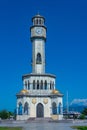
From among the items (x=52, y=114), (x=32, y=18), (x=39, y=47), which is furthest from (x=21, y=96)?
(x=32, y=18)

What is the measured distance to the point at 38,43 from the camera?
7362 centimetres

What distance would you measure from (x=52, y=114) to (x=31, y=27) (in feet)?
68.2

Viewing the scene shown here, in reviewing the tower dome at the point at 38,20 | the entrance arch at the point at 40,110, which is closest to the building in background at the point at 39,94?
the entrance arch at the point at 40,110

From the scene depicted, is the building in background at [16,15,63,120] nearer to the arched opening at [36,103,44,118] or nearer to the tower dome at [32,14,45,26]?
the arched opening at [36,103,44,118]

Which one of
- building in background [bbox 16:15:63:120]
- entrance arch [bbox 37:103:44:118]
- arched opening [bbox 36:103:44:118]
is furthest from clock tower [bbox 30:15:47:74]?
arched opening [bbox 36:103:44:118]

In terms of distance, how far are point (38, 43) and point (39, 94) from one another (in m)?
12.2

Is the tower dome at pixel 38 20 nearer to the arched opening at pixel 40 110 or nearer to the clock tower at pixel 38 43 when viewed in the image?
the clock tower at pixel 38 43

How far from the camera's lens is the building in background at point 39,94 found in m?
68.8

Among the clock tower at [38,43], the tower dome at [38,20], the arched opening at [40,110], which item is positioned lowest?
the arched opening at [40,110]

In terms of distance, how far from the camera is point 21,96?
227ft

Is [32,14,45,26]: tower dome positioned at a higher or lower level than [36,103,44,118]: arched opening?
higher

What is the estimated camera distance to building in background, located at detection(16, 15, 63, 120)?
68.8 metres

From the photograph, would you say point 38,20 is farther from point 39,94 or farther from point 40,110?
point 40,110

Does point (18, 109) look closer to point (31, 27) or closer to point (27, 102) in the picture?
point (27, 102)
